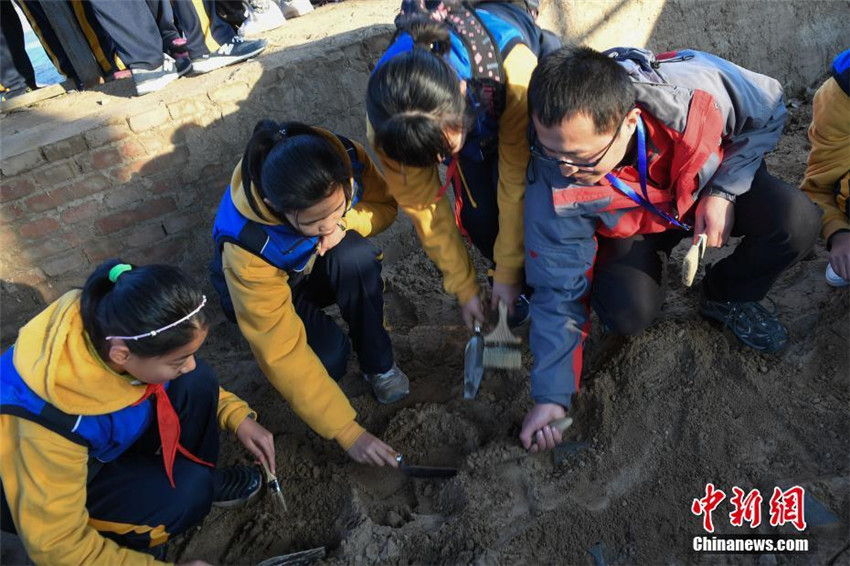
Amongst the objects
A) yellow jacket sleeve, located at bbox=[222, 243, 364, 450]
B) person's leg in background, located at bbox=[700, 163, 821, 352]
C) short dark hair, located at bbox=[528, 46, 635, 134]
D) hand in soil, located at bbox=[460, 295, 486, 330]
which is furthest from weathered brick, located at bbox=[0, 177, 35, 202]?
person's leg in background, located at bbox=[700, 163, 821, 352]

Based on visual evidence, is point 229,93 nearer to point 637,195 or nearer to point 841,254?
point 637,195

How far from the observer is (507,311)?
1.99 meters

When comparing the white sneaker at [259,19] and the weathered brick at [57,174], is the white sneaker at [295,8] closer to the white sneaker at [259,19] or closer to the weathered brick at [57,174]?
the white sneaker at [259,19]

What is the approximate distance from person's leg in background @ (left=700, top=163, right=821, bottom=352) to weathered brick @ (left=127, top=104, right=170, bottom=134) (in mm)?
1885

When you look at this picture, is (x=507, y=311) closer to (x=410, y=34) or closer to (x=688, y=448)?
(x=688, y=448)

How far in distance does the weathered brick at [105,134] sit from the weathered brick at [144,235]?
1.06ft

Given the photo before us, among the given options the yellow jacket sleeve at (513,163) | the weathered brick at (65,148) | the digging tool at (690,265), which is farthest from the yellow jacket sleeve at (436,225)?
the weathered brick at (65,148)

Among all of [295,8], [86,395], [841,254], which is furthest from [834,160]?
[295,8]

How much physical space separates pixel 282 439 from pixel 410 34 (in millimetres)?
1319

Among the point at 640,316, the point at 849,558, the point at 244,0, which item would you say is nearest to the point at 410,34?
the point at 640,316

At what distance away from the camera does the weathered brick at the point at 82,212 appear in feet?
7.55

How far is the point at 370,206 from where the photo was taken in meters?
2.12

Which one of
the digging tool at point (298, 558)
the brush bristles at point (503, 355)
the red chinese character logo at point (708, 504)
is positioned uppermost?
the brush bristles at point (503, 355)

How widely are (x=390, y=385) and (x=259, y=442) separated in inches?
20.0
